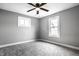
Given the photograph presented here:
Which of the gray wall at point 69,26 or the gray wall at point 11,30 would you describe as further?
the gray wall at point 11,30

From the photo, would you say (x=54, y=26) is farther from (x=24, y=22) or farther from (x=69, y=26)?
(x=24, y=22)

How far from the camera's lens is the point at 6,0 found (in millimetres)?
732

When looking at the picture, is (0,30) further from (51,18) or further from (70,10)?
(70,10)

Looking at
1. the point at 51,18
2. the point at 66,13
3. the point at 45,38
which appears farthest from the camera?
the point at 45,38

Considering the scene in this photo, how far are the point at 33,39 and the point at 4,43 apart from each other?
2.33 metres

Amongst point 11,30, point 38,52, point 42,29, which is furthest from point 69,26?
point 11,30

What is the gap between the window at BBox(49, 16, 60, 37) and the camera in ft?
12.0

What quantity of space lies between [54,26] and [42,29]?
54.9 inches

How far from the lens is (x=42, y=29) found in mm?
4914

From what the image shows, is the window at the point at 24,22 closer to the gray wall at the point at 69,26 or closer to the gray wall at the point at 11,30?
the gray wall at the point at 11,30

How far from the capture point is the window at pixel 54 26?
3.67m

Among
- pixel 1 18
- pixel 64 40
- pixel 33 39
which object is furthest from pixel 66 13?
pixel 1 18

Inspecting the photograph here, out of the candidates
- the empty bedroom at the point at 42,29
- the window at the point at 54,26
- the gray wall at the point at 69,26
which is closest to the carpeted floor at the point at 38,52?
the empty bedroom at the point at 42,29

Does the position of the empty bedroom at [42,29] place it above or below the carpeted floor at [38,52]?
above
